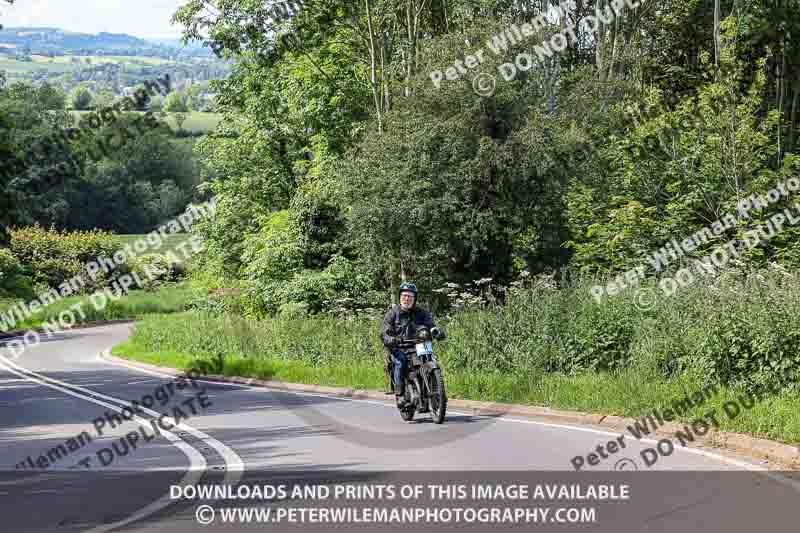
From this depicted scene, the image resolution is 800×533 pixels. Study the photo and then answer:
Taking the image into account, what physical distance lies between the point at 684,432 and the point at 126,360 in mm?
31663

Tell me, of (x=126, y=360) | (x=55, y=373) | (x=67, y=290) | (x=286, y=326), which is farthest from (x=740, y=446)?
(x=67, y=290)

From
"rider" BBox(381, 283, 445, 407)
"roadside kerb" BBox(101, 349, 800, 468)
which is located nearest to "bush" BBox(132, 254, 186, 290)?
"roadside kerb" BBox(101, 349, 800, 468)

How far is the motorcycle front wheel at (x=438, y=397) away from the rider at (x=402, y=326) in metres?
0.63

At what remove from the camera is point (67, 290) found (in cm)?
8294

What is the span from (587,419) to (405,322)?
9.25ft

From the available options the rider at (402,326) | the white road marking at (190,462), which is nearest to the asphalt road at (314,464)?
the white road marking at (190,462)

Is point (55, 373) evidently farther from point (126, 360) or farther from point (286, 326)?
point (286, 326)

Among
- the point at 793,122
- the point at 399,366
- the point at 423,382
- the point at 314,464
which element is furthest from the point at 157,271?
the point at 314,464

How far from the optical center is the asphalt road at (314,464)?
9.20 m

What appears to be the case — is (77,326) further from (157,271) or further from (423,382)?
(423,382)

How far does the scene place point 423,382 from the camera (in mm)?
16484

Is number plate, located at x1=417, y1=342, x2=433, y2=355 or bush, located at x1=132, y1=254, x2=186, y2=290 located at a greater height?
number plate, located at x1=417, y1=342, x2=433, y2=355

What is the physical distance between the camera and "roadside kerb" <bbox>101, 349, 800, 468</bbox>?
12000 millimetres

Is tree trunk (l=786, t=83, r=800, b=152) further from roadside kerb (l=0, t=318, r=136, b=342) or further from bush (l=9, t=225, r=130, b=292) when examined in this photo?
bush (l=9, t=225, r=130, b=292)
